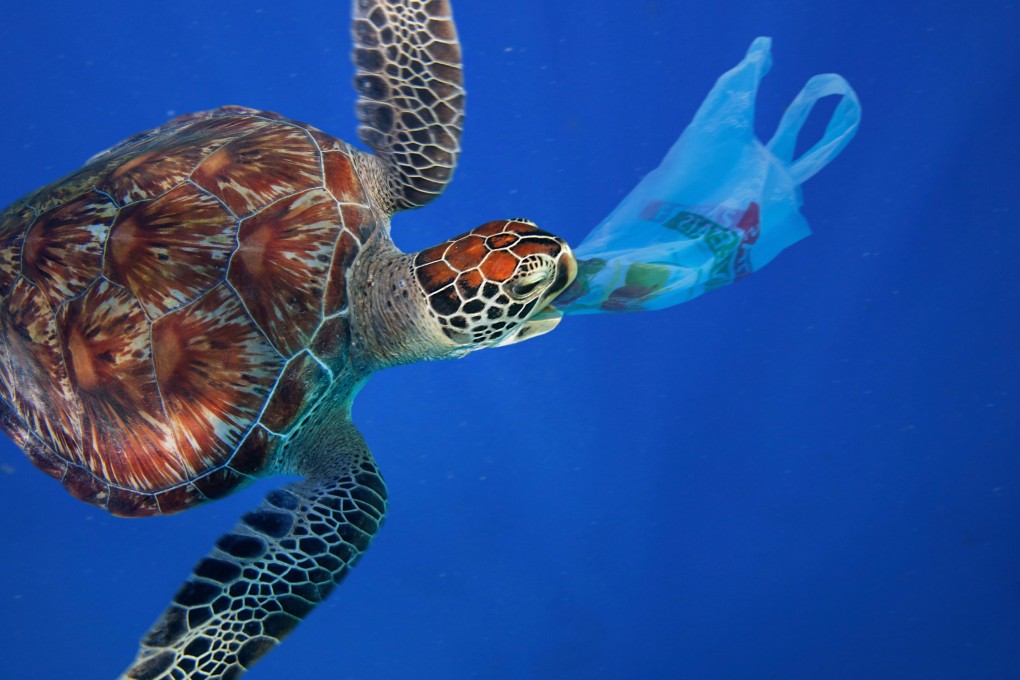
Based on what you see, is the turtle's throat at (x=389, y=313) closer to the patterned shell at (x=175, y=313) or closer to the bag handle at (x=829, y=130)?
the patterned shell at (x=175, y=313)

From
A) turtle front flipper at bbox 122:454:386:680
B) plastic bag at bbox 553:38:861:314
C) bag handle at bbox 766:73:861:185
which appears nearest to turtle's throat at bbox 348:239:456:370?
turtle front flipper at bbox 122:454:386:680

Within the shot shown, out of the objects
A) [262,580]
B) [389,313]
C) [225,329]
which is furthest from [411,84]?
[262,580]

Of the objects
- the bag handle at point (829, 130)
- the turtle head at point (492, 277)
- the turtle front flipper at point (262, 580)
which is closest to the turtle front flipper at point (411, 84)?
the turtle head at point (492, 277)

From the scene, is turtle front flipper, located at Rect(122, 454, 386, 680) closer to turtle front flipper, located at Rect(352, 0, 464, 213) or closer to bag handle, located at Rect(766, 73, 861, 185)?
turtle front flipper, located at Rect(352, 0, 464, 213)

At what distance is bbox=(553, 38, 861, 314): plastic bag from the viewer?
2578 millimetres

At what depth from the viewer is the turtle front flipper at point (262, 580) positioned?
1763 millimetres

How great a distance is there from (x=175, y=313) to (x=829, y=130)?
9.73 ft

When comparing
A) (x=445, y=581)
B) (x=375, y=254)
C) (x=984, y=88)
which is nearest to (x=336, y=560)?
(x=375, y=254)

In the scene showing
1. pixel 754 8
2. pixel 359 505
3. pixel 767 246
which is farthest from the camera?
pixel 754 8

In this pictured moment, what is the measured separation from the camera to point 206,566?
1.90 meters

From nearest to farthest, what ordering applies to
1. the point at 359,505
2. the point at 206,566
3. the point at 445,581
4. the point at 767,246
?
the point at 206,566, the point at 359,505, the point at 767,246, the point at 445,581

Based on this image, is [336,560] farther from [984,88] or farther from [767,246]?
[984,88]

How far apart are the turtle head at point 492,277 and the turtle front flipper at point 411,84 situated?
514mm

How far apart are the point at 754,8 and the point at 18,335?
452cm
